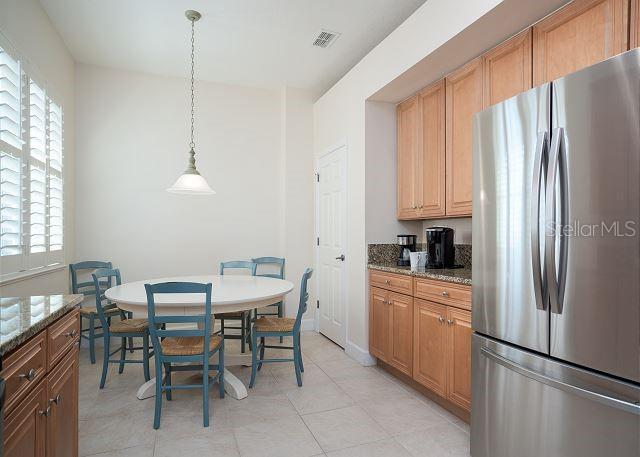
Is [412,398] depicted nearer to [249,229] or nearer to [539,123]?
[539,123]

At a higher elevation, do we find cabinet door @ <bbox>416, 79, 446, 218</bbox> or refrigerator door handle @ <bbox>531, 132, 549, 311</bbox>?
cabinet door @ <bbox>416, 79, 446, 218</bbox>

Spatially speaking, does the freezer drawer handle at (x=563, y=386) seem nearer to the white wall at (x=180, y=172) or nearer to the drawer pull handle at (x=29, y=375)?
the drawer pull handle at (x=29, y=375)

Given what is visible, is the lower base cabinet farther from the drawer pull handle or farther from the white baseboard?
the drawer pull handle

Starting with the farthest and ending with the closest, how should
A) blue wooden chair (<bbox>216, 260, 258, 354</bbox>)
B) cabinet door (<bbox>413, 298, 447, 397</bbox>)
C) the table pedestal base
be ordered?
blue wooden chair (<bbox>216, 260, 258, 354</bbox>), the table pedestal base, cabinet door (<bbox>413, 298, 447, 397</bbox>)

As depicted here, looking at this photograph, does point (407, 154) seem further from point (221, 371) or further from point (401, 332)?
point (221, 371)

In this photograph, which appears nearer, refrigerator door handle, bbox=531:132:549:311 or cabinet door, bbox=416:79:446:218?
refrigerator door handle, bbox=531:132:549:311

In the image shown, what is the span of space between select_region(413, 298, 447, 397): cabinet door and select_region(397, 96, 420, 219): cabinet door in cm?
95

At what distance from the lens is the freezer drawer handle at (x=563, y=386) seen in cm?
129

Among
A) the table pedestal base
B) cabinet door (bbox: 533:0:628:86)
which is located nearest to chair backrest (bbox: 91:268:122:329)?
the table pedestal base

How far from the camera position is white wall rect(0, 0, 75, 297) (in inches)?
100

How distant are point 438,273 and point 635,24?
163 cm

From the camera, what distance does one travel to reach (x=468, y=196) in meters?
2.69

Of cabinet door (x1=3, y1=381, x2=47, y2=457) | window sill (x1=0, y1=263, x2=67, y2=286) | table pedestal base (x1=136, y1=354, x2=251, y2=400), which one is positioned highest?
window sill (x1=0, y1=263, x2=67, y2=286)

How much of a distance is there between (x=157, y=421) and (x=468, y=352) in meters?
1.95
